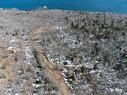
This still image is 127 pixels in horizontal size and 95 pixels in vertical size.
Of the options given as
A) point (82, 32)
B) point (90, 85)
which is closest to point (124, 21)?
point (82, 32)

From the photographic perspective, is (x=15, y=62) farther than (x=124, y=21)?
No

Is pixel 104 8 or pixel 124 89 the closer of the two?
pixel 124 89

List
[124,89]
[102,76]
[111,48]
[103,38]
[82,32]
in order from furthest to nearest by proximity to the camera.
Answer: [82,32] < [103,38] < [111,48] < [102,76] < [124,89]

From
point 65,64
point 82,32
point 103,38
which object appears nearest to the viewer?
point 65,64

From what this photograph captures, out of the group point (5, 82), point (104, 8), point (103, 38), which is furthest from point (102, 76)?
point (104, 8)

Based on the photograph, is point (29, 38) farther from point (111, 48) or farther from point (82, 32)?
point (111, 48)

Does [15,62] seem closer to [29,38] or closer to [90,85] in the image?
[90,85]
